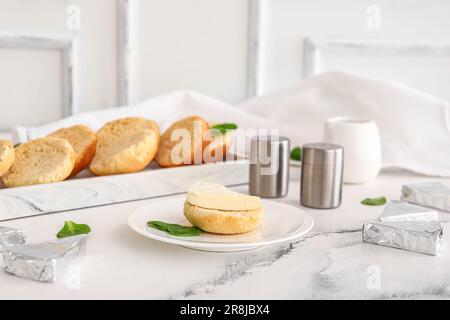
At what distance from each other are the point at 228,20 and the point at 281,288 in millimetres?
1224

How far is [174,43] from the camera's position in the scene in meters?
1.82

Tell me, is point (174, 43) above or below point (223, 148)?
above

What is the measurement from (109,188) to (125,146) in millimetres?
110

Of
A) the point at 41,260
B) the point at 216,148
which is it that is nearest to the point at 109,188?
the point at 216,148

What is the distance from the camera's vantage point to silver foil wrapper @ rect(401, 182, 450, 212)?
1164 mm

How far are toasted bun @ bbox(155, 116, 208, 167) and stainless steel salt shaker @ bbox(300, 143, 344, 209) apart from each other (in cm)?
23

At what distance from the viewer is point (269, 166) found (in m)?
1.21

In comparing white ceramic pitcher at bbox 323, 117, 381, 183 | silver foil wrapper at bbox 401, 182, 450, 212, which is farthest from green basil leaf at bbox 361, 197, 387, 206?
white ceramic pitcher at bbox 323, 117, 381, 183

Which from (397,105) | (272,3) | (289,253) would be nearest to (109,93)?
(272,3)

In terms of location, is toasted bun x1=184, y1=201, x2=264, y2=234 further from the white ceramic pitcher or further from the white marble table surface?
the white ceramic pitcher

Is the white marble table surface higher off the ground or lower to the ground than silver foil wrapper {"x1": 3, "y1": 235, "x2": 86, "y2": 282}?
lower

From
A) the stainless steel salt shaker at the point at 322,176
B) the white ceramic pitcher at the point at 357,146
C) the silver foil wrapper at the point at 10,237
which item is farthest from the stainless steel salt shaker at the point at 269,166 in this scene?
the silver foil wrapper at the point at 10,237
